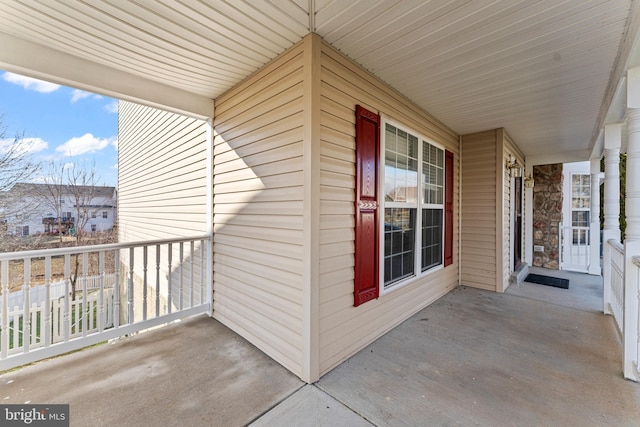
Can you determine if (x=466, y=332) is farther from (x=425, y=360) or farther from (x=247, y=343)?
(x=247, y=343)

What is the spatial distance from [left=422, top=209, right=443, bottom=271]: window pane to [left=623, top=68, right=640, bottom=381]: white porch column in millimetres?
1913

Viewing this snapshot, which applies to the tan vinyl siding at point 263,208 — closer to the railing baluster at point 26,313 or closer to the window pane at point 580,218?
the railing baluster at point 26,313

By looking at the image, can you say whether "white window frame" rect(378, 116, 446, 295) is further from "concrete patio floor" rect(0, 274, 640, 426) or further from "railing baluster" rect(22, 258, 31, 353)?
"railing baluster" rect(22, 258, 31, 353)

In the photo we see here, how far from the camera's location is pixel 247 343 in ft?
8.89

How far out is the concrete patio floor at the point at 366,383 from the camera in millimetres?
1739

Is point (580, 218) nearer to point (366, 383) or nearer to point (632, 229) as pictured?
point (632, 229)

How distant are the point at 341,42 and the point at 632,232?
9.79 ft

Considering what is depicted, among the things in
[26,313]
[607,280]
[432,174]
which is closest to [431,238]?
[432,174]

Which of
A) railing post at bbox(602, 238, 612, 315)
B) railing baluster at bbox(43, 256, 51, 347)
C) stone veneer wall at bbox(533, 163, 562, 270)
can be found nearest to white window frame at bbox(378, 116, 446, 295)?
railing post at bbox(602, 238, 612, 315)

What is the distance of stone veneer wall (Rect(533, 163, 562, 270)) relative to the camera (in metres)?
6.29

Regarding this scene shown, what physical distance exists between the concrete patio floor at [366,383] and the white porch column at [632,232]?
0.89 ft

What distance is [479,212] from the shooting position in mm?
4605

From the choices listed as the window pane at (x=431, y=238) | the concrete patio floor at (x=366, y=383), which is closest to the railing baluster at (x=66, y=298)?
the concrete patio floor at (x=366, y=383)

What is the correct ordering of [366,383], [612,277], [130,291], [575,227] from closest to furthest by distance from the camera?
[366,383] < [130,291] < [612,277] < [575,227]
